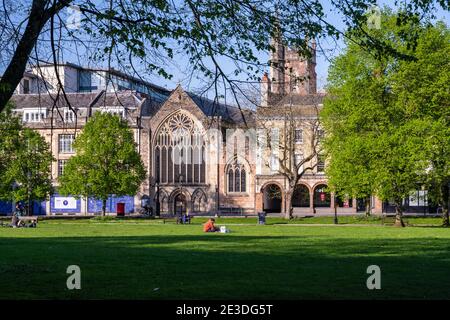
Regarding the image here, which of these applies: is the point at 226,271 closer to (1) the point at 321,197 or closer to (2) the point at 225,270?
(2) the point at 225,270

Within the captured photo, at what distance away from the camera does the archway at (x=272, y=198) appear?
91.1 m

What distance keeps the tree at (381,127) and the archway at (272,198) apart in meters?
31.7

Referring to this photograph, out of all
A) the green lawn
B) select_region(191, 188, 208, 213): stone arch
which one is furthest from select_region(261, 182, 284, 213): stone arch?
the green lawn

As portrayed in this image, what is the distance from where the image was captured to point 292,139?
2970 inches

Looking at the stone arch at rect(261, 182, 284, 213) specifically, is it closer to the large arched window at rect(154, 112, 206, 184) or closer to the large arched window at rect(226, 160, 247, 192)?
the large arched window at rect(226, 160, 247, 192)

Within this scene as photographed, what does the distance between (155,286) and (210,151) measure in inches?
2959

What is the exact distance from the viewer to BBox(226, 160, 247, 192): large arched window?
91500mm

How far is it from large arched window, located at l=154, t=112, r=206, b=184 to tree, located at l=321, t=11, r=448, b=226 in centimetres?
3475

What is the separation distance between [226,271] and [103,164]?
58.3m

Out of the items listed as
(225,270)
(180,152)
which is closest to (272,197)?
(180,152)

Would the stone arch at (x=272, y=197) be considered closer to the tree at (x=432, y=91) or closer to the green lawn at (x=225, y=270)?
the tree at (x=432, y=91)

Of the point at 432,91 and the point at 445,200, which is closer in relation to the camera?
the point at 432,91
